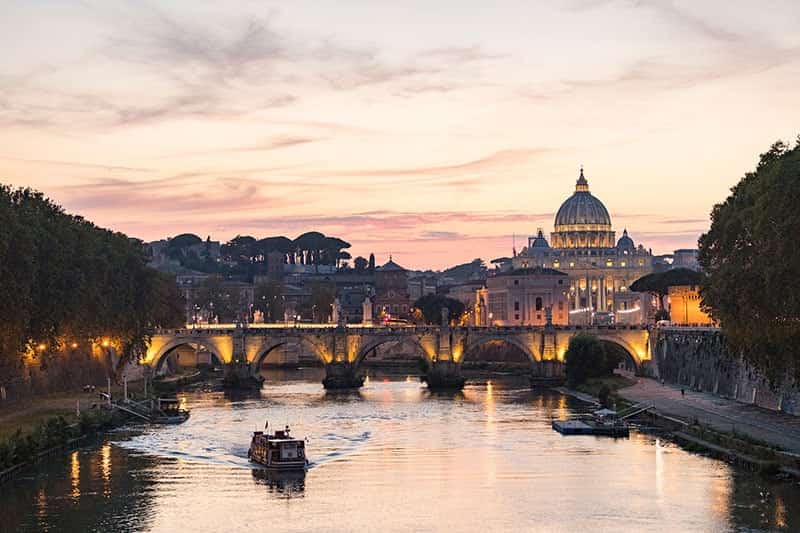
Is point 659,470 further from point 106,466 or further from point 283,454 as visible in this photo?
point 106,466

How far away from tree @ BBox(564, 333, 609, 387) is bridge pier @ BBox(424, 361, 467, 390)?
33.3ft

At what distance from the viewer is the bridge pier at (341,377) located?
400 feet

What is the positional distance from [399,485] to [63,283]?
30541mm

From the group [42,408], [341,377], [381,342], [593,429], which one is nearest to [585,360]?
[381,342]

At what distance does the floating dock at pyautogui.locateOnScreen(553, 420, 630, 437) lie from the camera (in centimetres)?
7869

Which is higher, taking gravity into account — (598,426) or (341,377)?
(341,377)

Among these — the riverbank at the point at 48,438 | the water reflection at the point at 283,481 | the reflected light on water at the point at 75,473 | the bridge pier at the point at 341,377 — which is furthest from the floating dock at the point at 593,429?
the bridge pier at the point at 341,377

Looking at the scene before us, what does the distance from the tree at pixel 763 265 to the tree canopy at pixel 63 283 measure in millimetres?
33315

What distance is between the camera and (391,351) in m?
186

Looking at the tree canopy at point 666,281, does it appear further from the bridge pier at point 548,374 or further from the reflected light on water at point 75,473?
the reflected light on water at point 75,473

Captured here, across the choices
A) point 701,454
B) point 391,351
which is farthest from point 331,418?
point 391,351

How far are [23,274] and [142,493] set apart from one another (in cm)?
2118

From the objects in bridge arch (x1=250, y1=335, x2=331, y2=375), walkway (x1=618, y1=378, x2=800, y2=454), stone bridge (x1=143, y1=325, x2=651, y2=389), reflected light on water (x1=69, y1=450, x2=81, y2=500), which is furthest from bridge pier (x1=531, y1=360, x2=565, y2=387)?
reflected light on water (x1=69, y1=450, x2=81, y2=500)

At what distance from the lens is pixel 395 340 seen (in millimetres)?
127062
